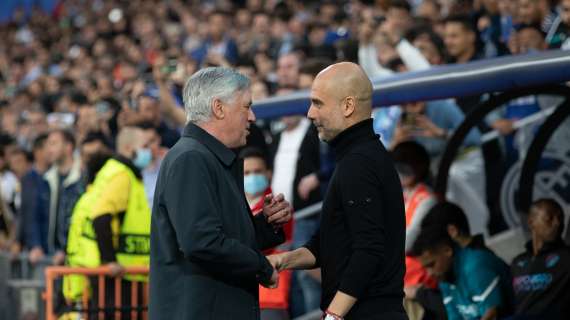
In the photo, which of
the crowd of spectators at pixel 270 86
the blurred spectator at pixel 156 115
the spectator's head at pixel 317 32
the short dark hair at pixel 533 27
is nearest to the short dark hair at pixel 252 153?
the crowd of spectators at pixel 270 86

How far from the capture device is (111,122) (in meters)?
12.3

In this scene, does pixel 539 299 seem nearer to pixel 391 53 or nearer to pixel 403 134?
pixel 403 134

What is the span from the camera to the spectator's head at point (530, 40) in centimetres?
971

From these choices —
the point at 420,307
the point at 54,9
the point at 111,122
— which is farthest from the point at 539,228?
the point at 54,9

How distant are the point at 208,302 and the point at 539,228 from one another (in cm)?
329

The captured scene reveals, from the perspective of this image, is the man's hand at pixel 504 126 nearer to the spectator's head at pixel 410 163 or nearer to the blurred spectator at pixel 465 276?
the spectator's head at pixel 410 163

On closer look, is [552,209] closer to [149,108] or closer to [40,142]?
[149,108]

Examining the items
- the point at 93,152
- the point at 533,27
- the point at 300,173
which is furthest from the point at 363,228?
the point at 533,27

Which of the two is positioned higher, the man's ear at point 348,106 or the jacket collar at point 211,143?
the man's ear at point 348,106

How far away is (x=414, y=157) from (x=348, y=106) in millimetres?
3122

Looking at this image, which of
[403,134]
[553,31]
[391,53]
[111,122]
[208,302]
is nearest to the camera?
[208,302]

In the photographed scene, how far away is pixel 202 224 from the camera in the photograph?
4848mm

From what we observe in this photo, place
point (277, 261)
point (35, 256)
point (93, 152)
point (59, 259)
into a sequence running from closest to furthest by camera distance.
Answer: point (277, 261), point (93, 152), point (59, 259), point (35, 256)

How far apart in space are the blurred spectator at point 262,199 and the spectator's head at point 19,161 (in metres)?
6.58
